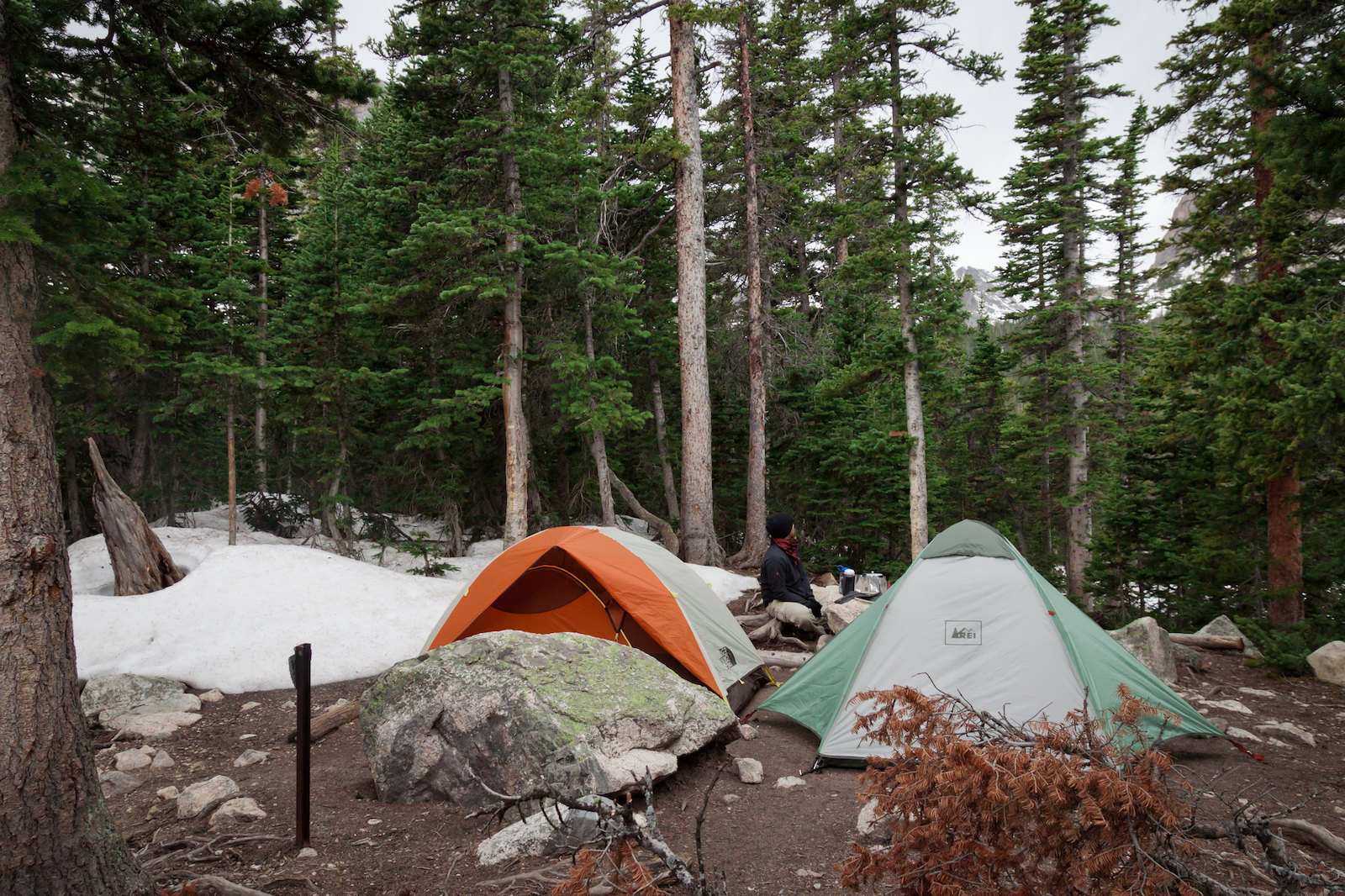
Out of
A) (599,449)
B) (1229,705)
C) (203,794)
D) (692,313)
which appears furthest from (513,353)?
(1229,705)

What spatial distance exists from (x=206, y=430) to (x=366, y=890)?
16.8 meters

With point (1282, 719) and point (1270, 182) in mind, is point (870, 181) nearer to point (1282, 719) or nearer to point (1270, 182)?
point (1270, 182)

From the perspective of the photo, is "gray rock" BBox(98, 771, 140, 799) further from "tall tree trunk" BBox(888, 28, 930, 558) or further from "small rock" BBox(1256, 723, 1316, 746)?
"tall tree trunk" BBox(888, 28, 930, 558)

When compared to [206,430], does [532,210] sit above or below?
above

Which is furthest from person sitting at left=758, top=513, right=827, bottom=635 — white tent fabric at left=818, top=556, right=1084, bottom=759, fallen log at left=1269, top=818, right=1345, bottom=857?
fallen log at left=1269, top=818, right=1345, bottom=857

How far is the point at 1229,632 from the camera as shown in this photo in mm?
9086

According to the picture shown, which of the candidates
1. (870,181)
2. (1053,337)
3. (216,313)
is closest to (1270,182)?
(870,181)

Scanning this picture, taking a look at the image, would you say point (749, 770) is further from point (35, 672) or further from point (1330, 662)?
point (1330, 662)

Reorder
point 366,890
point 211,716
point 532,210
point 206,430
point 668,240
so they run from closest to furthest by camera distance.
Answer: point 366,890 < point 211,716 < point 532,210 < point 206,430 < point 668,240

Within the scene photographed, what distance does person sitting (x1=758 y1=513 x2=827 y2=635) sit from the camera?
863cm

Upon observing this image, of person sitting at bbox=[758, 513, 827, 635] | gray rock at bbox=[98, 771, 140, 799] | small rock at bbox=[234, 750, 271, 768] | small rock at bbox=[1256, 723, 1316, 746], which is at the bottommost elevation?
small rock at bbox=[1256, 723, 1316, 746]

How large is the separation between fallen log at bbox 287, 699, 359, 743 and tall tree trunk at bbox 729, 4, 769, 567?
9.63 meters

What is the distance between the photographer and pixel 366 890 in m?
3.72

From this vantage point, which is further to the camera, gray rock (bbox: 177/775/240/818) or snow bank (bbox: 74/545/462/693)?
snow bank (bbox: 74/545/462/693)
